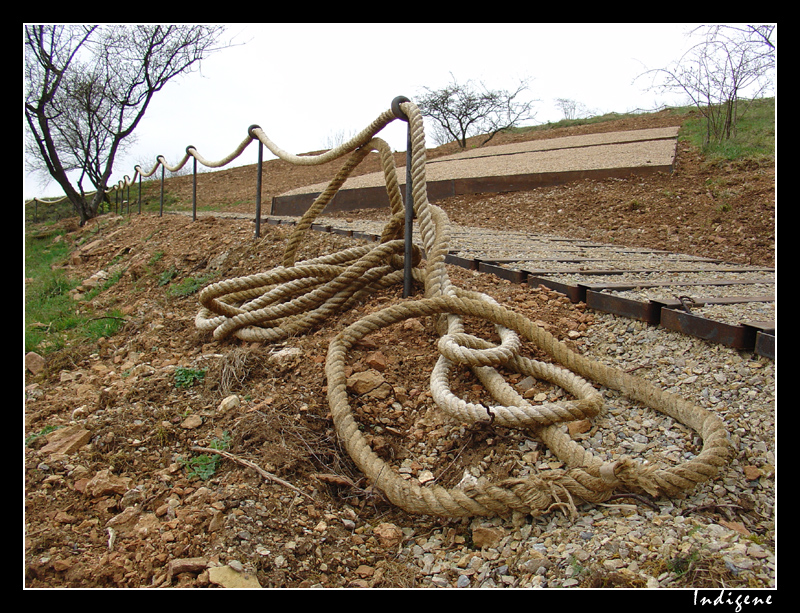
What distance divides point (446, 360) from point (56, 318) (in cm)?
428

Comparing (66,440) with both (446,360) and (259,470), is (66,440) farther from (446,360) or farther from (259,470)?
(446,360)

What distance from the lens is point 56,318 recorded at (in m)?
5.26

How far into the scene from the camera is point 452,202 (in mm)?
8523

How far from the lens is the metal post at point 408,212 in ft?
9.66

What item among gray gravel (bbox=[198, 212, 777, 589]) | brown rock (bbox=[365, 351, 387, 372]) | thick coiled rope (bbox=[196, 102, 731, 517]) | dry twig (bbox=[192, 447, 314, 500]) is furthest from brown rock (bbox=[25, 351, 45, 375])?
gray gravel (bbox=[198, 212, 777, 589])

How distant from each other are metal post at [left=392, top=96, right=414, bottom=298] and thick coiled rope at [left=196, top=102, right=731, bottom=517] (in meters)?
0.03

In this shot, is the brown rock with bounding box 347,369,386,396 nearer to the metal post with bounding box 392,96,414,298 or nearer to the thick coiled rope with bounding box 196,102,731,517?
the thick coiled rope with bounding box 196,102,731,517

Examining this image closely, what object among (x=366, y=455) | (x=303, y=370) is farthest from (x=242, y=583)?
(x=303, y=370)

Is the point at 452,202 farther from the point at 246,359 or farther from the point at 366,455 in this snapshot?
the point at 366,455

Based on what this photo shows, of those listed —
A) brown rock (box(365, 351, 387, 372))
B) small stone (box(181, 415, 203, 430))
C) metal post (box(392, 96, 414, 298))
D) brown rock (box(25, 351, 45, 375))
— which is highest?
metal post (box(392, 96, 414, 298))

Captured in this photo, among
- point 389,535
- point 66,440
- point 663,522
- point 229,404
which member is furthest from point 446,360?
point 66,440

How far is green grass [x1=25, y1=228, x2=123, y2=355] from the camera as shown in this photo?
438 cm

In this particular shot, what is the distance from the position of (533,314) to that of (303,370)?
1.08 meters

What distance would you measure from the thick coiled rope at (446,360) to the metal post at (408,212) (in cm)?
3
